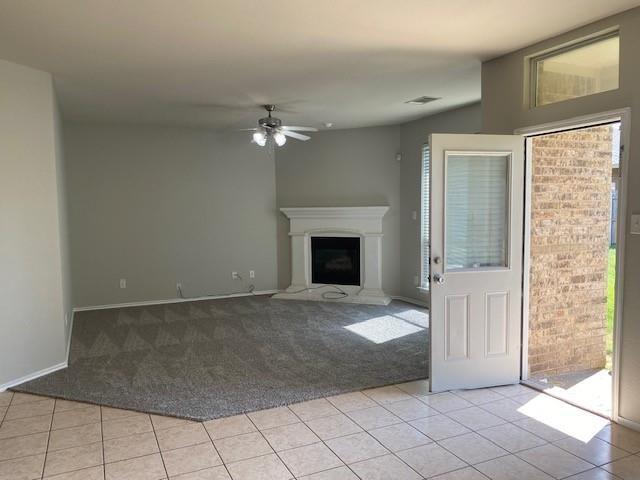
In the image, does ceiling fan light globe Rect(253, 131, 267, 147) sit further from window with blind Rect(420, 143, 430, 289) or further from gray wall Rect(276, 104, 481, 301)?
window with blind Rect(420, 143, 430, 289)

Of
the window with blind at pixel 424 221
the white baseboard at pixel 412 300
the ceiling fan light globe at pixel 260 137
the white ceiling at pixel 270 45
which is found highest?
the white ceiling at pixel 270 45

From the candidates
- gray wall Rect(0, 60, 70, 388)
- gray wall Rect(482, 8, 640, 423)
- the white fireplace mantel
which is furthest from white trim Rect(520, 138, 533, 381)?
gray wall Rect(0, 60, 70, 388)

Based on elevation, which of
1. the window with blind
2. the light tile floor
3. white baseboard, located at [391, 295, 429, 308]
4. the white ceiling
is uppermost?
the white ceiling

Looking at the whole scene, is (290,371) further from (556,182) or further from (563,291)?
(556,182)

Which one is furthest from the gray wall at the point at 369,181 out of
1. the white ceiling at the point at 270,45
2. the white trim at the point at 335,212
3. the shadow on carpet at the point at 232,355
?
the white ceiling at the point at 270,45

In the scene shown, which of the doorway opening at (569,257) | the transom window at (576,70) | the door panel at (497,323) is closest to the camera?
the transom window at (576,70)

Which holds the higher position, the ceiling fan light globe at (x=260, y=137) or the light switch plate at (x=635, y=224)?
the ceiling fan light globe at (x=260, y=137)

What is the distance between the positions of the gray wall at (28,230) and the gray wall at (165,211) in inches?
96.9

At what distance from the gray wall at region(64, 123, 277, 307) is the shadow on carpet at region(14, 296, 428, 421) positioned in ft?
1.94

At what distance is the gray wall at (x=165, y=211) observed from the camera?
6.55 metres

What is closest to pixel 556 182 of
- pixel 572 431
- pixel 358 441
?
pixel 572 431

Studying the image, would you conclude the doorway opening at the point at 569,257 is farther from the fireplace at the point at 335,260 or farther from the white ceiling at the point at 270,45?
the fireplace at the point at 335,260

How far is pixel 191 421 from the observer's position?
3188 millimetres

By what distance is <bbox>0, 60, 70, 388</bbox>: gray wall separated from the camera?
12.5 feet
